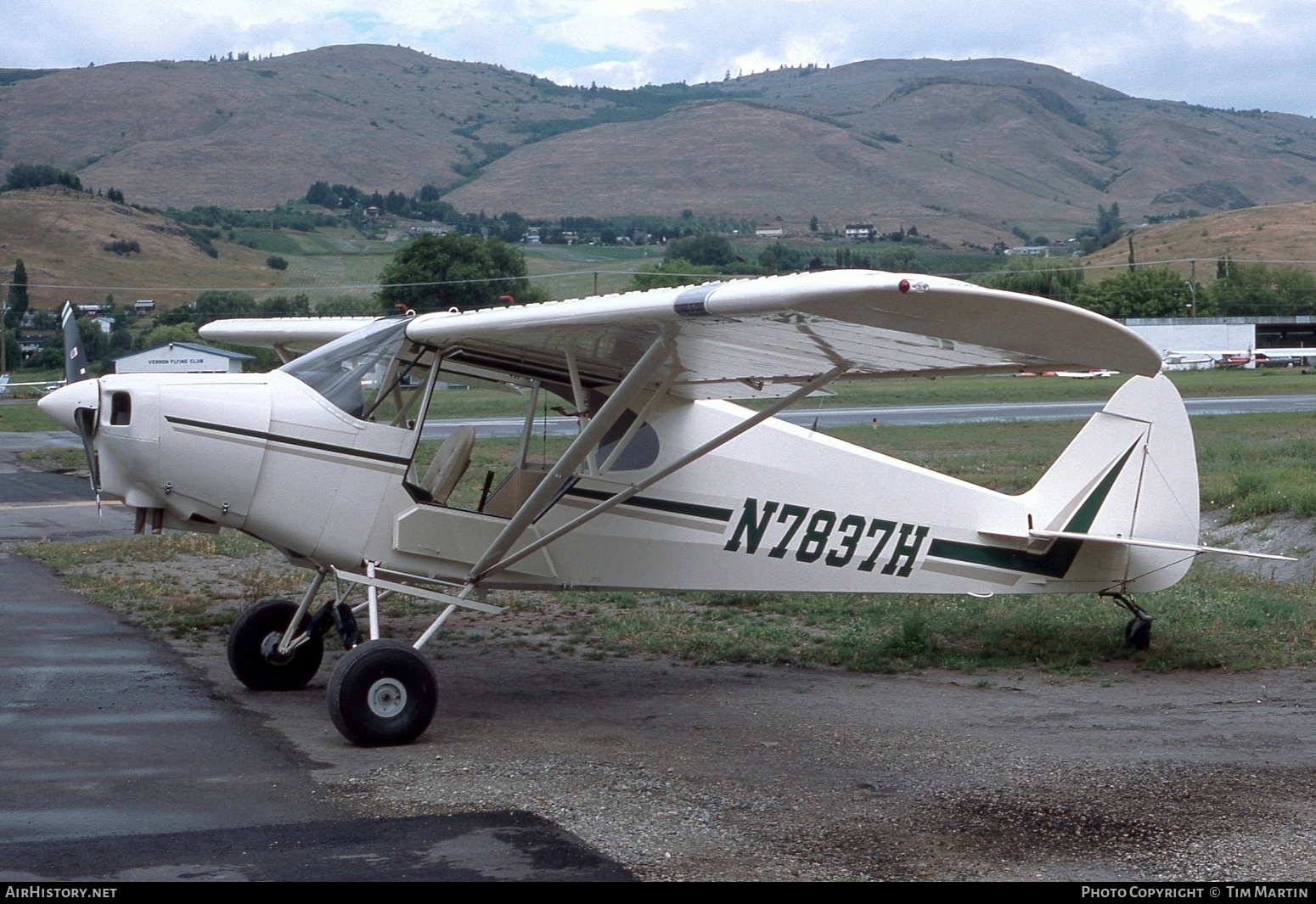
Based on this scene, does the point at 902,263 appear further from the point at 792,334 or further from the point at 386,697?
the point at 386,697

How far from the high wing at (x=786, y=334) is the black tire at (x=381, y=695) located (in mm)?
2119

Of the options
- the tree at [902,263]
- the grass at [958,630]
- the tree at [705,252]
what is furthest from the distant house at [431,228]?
the grass at [958,630]

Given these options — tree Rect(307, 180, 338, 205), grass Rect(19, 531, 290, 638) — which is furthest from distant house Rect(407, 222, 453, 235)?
grass Rect(19, 531, 290, 638)

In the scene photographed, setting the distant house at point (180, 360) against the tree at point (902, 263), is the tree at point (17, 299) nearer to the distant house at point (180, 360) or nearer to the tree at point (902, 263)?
the distant house at point (180, 360)

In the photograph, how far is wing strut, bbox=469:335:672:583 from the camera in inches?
282

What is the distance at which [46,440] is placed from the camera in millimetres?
36938

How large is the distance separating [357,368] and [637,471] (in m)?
2.08

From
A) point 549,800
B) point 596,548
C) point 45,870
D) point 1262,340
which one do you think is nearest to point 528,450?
point 596,548

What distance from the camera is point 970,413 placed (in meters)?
39.2

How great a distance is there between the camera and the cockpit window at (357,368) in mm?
8211

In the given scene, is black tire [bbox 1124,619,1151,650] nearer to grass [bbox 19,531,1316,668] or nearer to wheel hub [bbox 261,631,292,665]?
grass [bbox 19,531,1316,668]

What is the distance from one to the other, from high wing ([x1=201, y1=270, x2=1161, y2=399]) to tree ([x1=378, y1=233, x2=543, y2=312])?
43.1 m

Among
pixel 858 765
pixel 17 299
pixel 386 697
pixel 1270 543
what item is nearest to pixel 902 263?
pixel 1270 543
